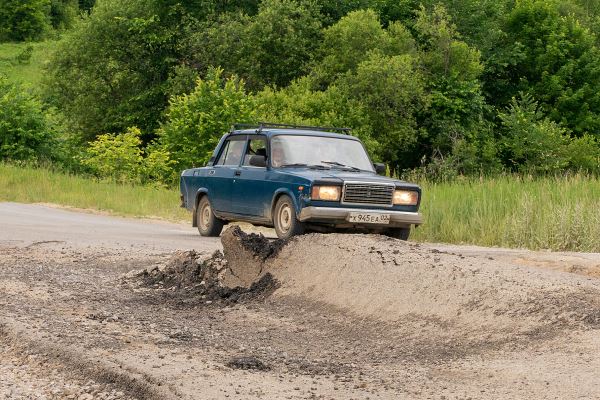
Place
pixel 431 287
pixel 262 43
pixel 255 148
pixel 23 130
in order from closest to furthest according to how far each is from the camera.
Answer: pixel 431 287 < pixel 255 148 < pixel 23 130 < pixel 262 43

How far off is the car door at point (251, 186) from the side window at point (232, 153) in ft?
0.86

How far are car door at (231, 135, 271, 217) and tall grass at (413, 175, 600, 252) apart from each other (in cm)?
426

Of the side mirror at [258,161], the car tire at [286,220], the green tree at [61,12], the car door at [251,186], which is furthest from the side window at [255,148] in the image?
the green tree at [61,12]

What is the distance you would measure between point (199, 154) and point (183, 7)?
20161mm

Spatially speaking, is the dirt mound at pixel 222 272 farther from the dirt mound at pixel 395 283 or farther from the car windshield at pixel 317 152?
the car windshield at pixel 317 152

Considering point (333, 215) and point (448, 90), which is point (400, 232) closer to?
point (333, 215)

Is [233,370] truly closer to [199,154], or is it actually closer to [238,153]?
[238,153]

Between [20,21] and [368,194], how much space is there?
90.1 metres

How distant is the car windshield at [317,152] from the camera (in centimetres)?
1734

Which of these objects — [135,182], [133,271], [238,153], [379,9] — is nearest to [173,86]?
[379,9]

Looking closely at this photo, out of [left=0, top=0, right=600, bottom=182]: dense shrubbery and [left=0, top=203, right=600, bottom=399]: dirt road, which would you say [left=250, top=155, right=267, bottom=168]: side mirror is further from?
[left=0, top=0, right=600, bottom=182]: dense shrubbery

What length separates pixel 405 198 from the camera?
16.7m

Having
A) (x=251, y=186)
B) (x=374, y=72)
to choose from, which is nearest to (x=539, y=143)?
(x=374, y=72)

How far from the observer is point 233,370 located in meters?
8.08
